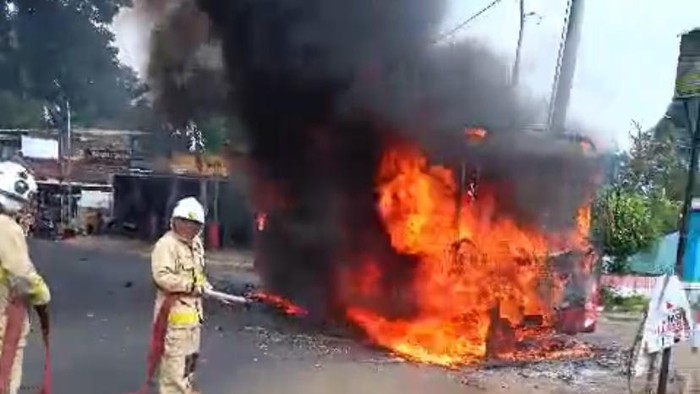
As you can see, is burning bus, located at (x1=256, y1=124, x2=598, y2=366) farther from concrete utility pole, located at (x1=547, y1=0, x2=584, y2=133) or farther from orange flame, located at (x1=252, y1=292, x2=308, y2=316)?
concrete utility pole, located at (x1=547, y1=0, x2=584, y2=133)

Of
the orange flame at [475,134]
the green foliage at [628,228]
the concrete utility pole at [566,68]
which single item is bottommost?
the green foliage at [628,228]

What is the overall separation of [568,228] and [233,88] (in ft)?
16.6

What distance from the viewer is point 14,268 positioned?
15.1ft

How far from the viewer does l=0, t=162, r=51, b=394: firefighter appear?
461cm

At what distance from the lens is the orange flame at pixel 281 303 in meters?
11.3

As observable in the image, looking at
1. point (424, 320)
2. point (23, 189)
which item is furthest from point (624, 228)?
point (23, 189)

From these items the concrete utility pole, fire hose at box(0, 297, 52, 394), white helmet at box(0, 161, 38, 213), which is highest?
the concrete utility pole

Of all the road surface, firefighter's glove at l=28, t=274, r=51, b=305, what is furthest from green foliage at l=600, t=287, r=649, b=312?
firefighter's glove at l=28, t=274, r=51, b=305

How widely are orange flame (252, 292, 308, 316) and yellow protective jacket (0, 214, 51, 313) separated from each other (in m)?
6.58

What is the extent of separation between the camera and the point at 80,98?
97.6 feet

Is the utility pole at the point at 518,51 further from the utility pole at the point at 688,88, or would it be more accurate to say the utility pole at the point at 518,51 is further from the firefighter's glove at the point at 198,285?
the firefighter's glove at the point at 198,285

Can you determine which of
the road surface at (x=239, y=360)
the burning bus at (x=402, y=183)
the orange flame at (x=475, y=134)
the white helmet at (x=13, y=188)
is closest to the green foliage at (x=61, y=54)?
the burning bus at (x=402, y=183)

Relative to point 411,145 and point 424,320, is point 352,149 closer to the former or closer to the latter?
point 411,145

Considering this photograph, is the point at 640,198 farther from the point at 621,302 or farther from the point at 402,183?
the point at 402,183
